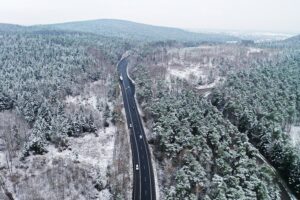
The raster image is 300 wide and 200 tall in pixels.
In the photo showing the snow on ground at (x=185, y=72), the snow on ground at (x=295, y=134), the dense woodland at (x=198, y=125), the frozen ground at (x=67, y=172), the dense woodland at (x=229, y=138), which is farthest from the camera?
the snow on ground at (x=185, y=72)

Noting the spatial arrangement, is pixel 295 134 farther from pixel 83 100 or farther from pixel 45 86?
pixel 45 86

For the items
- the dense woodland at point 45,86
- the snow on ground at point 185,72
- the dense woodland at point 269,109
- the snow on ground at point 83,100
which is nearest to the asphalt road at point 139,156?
the snow on ground at point 83,100

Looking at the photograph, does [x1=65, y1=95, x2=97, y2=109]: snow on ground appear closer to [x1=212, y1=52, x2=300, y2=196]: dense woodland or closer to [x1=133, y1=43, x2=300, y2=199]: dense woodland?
[x1=133, y1=43, x2=300, y2=199]: dense woodland

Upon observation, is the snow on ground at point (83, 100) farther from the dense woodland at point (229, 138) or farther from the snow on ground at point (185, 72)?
the snow on ground at point (185, 72)

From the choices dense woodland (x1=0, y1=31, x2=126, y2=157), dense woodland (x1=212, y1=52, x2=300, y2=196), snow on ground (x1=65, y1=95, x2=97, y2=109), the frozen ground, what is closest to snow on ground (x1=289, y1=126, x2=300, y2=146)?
dense woodland (x1=212, y1=52, x2=300, y2=196)

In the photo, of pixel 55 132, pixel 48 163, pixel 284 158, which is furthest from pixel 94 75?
pixel 284 158

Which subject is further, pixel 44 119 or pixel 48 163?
pixel 44 119

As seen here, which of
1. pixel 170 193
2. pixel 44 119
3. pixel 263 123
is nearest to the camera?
pixel 170 193

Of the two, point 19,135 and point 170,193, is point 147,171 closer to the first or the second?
point 170,193

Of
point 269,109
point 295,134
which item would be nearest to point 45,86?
point 269,109
